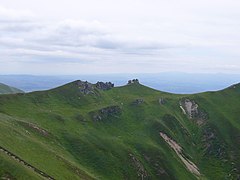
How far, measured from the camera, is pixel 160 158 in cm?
13938

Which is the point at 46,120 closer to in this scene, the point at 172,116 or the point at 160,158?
the point at 160,158

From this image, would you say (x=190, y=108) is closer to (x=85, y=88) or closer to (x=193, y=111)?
(x=193, y=111)

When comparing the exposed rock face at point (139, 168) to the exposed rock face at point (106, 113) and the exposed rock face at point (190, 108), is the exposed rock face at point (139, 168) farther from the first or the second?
the exposed rock face at point (190, 108)

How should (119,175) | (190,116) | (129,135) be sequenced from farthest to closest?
(190,116), (129,135), (119,175)

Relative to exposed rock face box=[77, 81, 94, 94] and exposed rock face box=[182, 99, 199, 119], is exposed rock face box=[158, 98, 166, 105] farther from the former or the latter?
exposed rock face box=[77, 81, 94, 94]

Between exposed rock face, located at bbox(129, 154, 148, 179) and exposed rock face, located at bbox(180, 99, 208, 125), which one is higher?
exposed rock face, located at bbox(180, 99, 208, 125)

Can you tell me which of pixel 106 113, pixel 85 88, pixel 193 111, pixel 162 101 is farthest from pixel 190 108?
pixel 85 88

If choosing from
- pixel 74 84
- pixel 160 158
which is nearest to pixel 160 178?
pixel 160 158

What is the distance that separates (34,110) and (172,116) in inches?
2624

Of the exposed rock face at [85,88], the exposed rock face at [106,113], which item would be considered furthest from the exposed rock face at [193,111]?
the exposed rock face at [85,88]

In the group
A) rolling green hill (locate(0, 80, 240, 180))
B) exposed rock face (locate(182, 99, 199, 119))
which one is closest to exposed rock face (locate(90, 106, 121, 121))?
rolling green hill (locate(0, 80, 240, 180))

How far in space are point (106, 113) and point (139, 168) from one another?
38.1 meters

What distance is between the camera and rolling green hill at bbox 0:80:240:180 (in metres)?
97.1

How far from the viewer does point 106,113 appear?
161m
